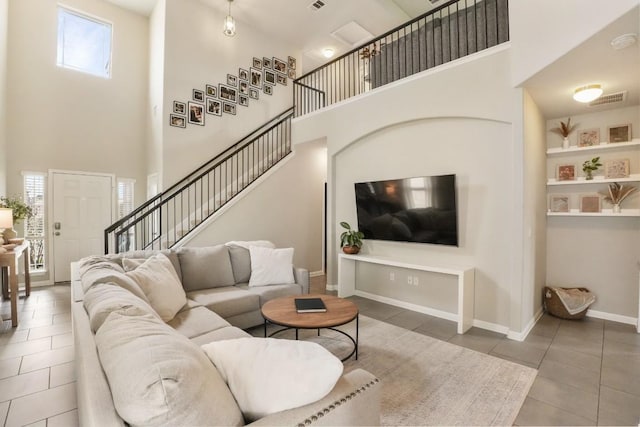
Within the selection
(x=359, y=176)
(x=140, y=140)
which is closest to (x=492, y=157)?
(x=359, y=176)

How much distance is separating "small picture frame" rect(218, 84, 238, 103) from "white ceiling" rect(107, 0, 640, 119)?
1312mm

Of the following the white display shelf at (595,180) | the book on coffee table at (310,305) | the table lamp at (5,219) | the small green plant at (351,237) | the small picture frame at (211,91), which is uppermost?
the small picture frame at (211,91)

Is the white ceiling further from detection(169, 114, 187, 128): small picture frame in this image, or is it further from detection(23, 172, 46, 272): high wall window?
detection(23, 172, 46, 272): high wall window

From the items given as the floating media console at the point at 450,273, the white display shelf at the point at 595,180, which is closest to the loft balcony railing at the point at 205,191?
the floating media console at the point at 450,273

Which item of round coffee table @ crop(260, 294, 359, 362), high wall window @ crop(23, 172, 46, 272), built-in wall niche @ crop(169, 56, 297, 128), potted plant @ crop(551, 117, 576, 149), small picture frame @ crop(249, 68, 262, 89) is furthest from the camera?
small picture frame @ crop(249, 68, 262, 89)

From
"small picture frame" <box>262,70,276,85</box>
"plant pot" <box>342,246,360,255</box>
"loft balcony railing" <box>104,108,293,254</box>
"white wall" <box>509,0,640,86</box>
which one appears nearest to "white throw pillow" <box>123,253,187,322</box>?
"loft balcony railing" <box>104,108,293,254</box>

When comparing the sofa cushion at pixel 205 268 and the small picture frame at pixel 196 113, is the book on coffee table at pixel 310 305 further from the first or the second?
the small picture frame at pixel 196 113

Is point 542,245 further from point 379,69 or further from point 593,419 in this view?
point 379,69

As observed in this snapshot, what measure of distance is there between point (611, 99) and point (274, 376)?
4433mm

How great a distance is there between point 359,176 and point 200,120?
324 centimetres

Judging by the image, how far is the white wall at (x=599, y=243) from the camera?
3570mm

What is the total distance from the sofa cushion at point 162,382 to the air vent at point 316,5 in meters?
6.40

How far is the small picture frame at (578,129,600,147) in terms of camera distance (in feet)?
12.1

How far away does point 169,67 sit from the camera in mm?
5406
